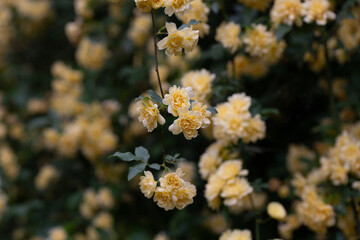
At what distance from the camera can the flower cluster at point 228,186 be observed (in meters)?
1.34

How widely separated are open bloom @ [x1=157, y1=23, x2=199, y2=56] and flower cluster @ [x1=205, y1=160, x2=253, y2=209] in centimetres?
47

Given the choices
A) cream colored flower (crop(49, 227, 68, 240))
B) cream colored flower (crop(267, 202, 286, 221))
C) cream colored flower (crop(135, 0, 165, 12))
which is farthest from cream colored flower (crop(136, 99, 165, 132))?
cream colored flower (crop(49, 227, 68, 240))

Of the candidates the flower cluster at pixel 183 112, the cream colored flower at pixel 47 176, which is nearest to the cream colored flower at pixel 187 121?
the flower cluster at pixel 183 112

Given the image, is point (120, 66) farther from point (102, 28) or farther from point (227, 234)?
point (227, 234)

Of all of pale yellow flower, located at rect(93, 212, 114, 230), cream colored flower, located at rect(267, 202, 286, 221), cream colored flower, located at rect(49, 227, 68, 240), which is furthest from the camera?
pale yellow flower, located at rect(93, 212, 114, 230)

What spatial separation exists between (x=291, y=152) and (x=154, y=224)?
0.98 metres

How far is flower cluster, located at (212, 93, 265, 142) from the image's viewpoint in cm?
137

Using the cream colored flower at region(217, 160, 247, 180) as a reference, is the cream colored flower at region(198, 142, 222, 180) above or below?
above

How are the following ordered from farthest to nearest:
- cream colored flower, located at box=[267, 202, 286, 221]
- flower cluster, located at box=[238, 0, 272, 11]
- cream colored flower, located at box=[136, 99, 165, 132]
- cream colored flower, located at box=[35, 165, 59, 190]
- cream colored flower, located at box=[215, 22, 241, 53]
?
1. cream colored flower, located at box=[35, 165, 59, 190]
2. flower cluster, located at box=[238, 0, 272, 11]
3. cream colored flower, located at box=[215, 22, 241, 53]
4. cream colored flower, located at box=[267, 202, 286, 221]
5. cream colored flower, located at box=[136, 99, 165, 132]

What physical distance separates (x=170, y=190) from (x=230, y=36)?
695 millimetres

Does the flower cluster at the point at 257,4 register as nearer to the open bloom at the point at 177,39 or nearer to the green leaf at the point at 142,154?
the open bloom at the point at 177,39

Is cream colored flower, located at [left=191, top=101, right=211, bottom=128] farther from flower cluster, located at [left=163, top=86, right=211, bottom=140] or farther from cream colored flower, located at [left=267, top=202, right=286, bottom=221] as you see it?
cream colored flower, located at [left=267, top=202, right=286, bottom=221]

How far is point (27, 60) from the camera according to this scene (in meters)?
3.38

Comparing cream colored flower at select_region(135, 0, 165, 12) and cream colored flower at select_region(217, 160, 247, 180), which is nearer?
cream colored flower at select_region(135, 0, 165, 12)
